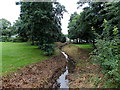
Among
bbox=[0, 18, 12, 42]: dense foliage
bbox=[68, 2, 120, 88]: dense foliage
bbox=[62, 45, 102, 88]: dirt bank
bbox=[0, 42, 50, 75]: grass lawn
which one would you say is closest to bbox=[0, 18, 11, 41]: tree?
bbox=[0, 18, 12, 42]: dense foliage

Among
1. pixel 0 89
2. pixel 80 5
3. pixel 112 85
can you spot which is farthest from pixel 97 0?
pixel 0 89

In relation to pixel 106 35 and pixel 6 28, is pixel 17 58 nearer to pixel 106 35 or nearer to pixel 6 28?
pixel 106 35

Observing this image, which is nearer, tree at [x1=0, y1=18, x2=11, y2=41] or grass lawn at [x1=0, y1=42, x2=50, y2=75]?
grass lawn at [x1=0, y1=42, x2=50, y2=75]

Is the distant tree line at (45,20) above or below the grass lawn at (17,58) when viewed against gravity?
above

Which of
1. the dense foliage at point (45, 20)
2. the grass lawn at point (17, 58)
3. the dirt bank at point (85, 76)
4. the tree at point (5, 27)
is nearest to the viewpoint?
the dirt bank at point (85, 76)

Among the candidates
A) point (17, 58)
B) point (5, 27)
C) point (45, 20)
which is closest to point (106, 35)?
point (45, 20)

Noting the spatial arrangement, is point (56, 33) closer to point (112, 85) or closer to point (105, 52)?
point (105, 52)

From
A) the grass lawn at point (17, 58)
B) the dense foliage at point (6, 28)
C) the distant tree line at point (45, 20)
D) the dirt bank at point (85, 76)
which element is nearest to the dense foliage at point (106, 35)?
the dirt bank at point (85, 76)

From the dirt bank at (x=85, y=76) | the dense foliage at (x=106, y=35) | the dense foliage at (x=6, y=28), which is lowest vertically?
the dirt bank at (x=85, y=76)

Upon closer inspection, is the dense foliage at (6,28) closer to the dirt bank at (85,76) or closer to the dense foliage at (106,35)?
the dense foliage at (106,35)

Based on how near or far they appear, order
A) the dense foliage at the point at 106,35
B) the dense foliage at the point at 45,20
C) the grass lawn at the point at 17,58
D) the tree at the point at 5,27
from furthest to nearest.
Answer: the tree at the point at 5,27 < the dense foliage at the point at 45,20 < the grass lawn at the point at 17,58 < the dense foliage at the point at 106,35

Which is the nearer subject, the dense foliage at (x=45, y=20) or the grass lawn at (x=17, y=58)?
the grass lawn at (x=17, y=58)

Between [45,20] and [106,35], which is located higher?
[45,20]

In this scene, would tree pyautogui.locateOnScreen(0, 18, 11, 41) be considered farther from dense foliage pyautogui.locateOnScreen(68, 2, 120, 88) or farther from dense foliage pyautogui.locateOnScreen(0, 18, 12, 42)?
dense foliage pyautogui.locateOnScreen(68, 2, 120, 88)
